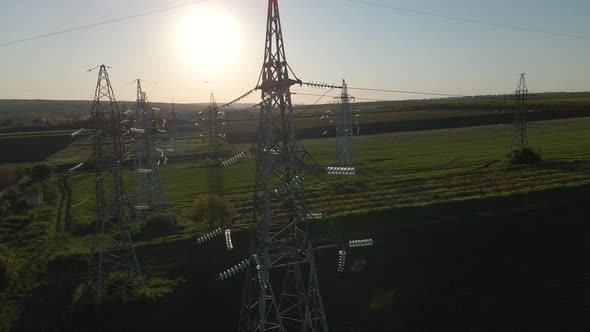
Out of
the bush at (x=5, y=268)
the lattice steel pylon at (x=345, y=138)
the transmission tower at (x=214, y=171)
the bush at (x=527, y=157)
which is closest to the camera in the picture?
the bush at (x=5, y=268)

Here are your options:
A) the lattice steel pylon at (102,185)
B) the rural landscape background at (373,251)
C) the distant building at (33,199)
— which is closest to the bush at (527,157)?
the rural landscape background at (373,251)

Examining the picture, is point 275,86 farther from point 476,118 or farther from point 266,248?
point 476,118

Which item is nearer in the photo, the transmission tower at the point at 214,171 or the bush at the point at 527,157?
the transmission tower at the point at 214,171

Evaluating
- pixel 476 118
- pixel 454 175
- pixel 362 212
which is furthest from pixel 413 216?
pixel 476 118

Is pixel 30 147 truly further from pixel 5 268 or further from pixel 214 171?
pixel 5 268

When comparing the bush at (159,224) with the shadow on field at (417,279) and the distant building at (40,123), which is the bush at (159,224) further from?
the distant building at (40,123)

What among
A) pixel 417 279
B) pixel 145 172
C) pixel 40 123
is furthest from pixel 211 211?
pixel 40 123

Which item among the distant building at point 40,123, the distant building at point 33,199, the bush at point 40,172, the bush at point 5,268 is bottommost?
the bush at point 5,268
